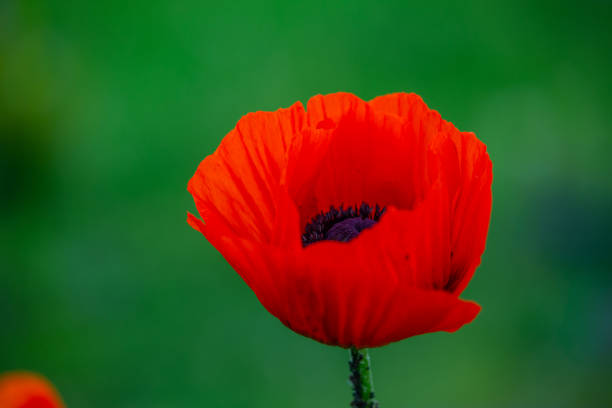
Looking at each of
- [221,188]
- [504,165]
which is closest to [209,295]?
[504,165]

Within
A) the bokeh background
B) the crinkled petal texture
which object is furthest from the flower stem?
the bokeh background

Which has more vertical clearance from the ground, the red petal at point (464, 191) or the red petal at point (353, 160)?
the red petal at point (353, 160)

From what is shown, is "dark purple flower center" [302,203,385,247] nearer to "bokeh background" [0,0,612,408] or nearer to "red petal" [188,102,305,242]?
"red petal" [188,102,305,242]

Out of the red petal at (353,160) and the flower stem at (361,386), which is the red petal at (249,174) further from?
the flower stem at (361,386)

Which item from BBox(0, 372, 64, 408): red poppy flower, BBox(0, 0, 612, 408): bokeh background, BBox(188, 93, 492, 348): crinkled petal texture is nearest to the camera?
BBox(0, 372, 64, 408): red poppy flower

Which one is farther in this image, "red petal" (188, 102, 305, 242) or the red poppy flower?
"red petal" (188, 102, 305, 242)

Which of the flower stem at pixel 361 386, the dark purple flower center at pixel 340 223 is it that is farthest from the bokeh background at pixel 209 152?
the flower stem at pixel 361 386

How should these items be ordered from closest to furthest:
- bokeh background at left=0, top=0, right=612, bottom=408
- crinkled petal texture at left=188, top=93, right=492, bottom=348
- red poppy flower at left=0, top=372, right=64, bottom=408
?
red poppy flower at left=0, top=372, right=64, bottom=408 → crinkled petal texture at left=188, top=93, right=492, bottom=348 → bokeh background at left=0, top=0, right=612, bottom=408
